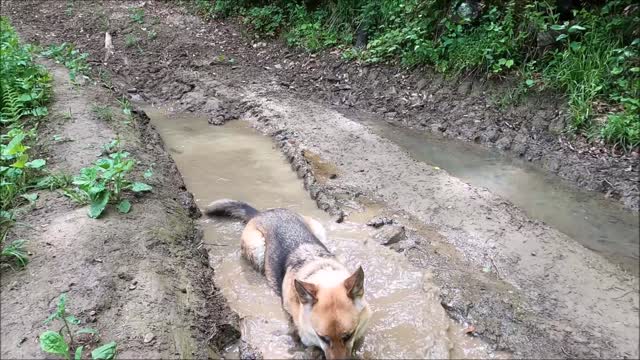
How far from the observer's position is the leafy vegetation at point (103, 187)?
5008mm

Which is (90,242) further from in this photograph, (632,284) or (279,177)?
(632,284)

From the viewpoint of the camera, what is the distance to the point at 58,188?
5.46 m

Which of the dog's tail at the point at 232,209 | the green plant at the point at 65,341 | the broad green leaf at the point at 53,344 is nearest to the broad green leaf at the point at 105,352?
the green plant at the point at 65,341

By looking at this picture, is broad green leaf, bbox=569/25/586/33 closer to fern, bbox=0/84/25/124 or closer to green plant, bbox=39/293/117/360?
green plant, bbox=39/293/117/360

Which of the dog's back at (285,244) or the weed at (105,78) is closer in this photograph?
the dog's back at (285,244)

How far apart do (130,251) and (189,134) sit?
4.54m

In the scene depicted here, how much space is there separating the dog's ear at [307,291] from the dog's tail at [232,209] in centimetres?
228

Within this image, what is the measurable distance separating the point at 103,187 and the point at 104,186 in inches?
2.4

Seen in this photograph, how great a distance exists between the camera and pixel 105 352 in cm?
344

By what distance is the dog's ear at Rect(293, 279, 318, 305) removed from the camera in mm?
3695

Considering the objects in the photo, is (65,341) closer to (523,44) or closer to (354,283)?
(354,283)

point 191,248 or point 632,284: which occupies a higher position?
point 632,284

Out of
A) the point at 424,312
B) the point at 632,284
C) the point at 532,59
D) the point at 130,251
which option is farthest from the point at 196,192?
the point at 532,59

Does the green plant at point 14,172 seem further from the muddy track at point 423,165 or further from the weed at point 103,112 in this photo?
the muddy track at point 423,165
